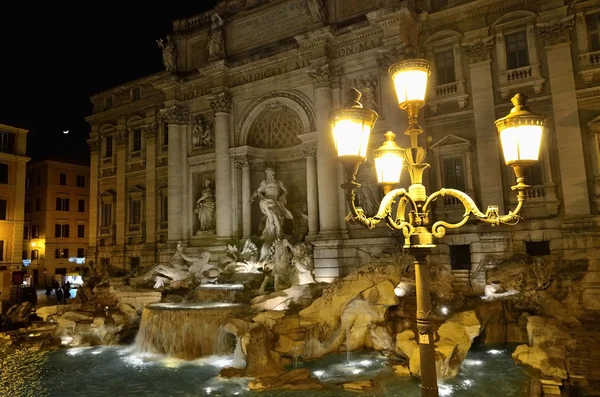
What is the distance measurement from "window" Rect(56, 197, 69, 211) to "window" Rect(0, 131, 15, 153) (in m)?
8.26

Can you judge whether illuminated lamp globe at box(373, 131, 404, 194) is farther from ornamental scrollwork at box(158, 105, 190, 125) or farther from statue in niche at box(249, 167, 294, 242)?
ornamental scrollwork at box(158, 105, 190, 125)

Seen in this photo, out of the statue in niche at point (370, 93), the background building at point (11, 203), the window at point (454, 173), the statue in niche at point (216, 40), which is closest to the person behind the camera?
the window at point (454, 173)

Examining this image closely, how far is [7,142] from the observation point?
27.0 m

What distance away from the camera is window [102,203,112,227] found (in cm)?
2478

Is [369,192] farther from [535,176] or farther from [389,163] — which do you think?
[389,163]

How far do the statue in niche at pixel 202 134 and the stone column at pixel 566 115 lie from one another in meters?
14.4

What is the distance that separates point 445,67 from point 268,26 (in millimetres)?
8358

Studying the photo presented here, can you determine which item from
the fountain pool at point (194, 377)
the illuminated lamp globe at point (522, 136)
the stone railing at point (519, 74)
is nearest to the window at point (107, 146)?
the fountain pool at point (194, 377)

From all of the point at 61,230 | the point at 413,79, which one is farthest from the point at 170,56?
the point at 61,230

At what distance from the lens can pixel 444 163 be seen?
51.0 ft

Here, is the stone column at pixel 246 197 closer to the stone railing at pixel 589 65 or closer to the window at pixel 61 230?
the stone railing at pixel 589 65

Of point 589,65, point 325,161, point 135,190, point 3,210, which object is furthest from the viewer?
point 3,210

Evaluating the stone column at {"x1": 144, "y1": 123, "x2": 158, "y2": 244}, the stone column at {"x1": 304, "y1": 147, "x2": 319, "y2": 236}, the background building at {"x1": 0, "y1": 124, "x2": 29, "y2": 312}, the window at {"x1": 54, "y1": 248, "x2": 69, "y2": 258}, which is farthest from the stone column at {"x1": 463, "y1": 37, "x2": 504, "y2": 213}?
the window at {"x1": 54, "y1": 248, "x2": 69, "y2": 258}

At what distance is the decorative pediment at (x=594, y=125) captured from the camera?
13188 millimetres
